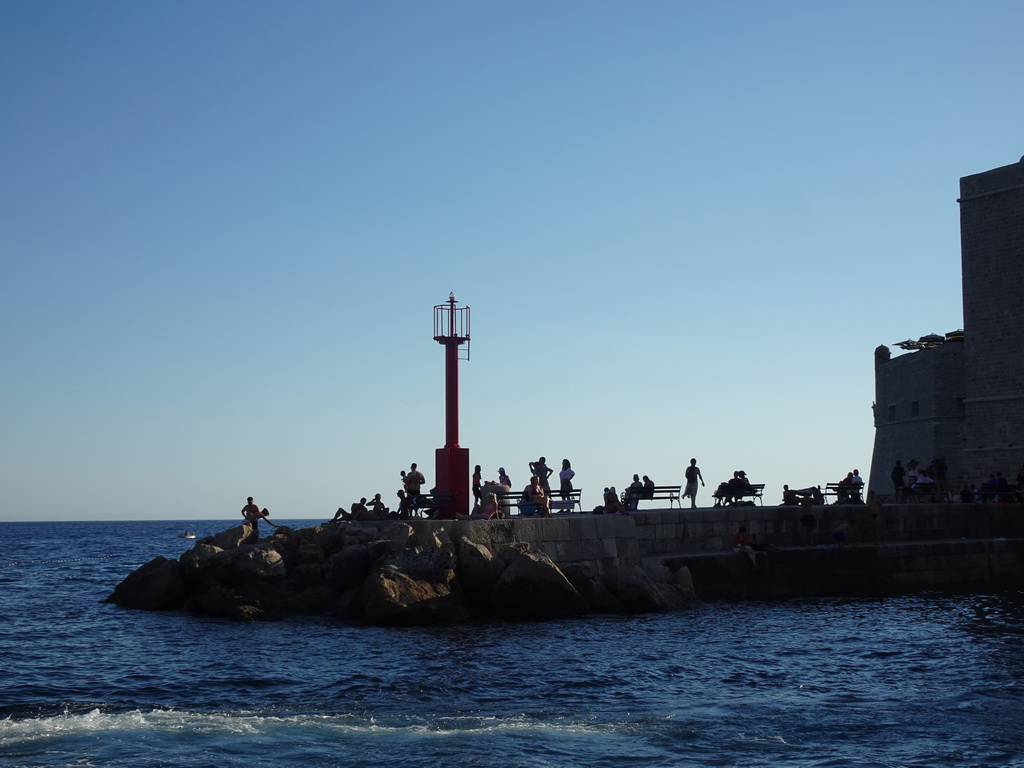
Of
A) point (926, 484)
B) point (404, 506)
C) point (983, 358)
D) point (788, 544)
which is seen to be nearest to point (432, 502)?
point (404, 506)

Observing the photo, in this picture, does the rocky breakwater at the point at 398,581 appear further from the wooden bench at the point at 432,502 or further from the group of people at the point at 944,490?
the group of people at the point at 944,490

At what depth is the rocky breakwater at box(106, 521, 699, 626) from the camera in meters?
16.8

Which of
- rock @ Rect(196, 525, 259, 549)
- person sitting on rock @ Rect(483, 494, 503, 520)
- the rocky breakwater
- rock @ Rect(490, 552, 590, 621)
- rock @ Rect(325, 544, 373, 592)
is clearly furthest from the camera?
rock @ Rect(196, 525, 259, 549)

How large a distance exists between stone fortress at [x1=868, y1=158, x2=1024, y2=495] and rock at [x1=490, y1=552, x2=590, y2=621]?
17.1 meters

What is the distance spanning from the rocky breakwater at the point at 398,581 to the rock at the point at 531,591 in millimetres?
16

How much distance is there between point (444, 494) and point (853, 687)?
969 centimetres

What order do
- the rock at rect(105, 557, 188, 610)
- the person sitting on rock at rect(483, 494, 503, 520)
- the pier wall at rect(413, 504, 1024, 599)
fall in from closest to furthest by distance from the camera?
the pier wall at rect(413, 504, 1024, 599) < the person sitting on rock at rect(483, 494, 503, 520) < the rock at rect(105, 557, 188, 610)

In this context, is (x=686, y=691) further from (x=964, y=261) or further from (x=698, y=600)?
(x=964, y=261)

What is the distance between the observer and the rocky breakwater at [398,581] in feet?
55.1

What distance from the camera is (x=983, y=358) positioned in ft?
98.3

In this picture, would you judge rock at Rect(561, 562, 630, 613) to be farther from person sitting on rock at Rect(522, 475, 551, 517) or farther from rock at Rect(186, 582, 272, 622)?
rock at Rect(186, 582, 272, 622)

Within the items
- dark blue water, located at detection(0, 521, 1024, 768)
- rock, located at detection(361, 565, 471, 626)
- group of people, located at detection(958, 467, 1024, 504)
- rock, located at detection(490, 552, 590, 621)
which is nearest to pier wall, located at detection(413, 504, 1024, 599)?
group of people, located at detection(958, 467, 1024, 504)

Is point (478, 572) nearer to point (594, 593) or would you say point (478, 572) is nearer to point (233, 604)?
point (594, 593)

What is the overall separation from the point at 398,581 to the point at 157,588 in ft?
18.8
